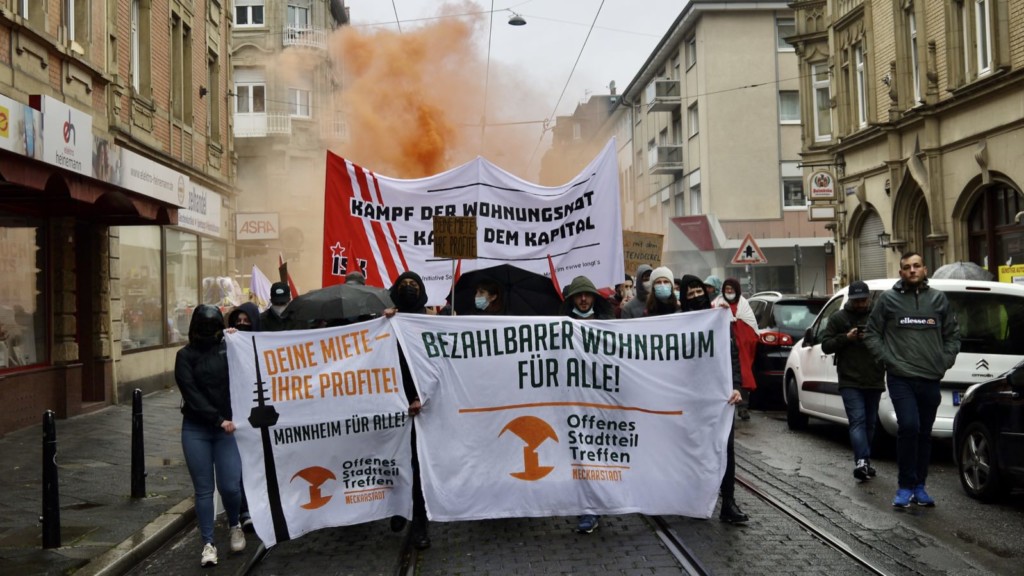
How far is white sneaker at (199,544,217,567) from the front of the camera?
691 centimetres

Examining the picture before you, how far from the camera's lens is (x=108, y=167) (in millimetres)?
15391

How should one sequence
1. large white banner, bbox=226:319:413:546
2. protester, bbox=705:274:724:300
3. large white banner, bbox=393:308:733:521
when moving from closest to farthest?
large white banner, bbox=226:319:413:546
large white banner, bbox=393:308:733:521
protester, bbox=705:274:724:300

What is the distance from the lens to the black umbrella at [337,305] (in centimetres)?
846

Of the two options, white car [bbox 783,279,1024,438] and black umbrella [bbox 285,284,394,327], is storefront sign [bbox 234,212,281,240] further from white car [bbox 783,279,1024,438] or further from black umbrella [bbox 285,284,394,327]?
white car [bbox 783,279,1024,438]

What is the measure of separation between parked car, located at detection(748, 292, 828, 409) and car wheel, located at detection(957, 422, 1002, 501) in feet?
20.5

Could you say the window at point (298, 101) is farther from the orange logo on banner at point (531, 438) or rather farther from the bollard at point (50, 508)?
the orange logo on banner at point (531, 438)

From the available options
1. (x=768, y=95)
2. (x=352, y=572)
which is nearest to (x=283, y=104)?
(x=768, y=95)

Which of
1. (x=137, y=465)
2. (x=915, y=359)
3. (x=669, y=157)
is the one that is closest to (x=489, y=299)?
(x=915, y=359)

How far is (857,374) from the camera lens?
9.36 m

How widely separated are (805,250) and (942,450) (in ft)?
109

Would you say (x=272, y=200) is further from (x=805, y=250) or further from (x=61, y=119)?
(x=61, y=119)

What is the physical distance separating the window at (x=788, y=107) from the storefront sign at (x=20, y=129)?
35.2 m

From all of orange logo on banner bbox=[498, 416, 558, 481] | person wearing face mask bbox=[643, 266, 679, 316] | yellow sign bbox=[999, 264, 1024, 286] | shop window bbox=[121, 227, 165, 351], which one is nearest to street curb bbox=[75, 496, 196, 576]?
orange logo on banner bbox=[498, 416, 558, 481]

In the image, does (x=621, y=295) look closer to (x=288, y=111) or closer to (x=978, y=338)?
(x=978, y=338)
